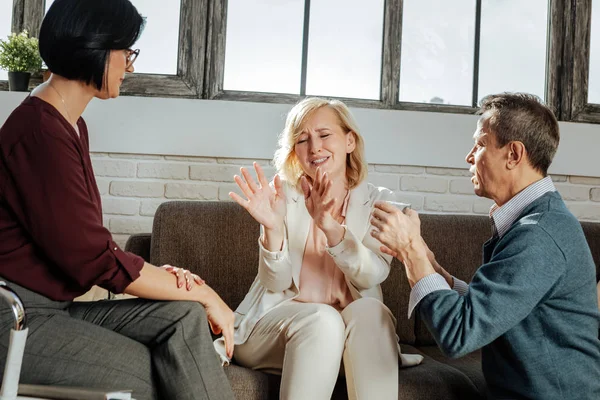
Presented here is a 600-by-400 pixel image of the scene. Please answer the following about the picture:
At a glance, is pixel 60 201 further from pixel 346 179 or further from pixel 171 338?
pixel 346 179

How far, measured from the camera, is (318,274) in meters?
2.05

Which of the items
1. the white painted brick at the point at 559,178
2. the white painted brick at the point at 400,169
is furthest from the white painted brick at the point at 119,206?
the white painted brick at the point at 559,178

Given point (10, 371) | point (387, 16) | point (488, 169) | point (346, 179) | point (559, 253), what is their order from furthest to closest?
point (387, 16)
point (346, 179)
point (488, 169)
point (559, 253)
point (10, 371)

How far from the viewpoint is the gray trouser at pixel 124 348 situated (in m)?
1.32

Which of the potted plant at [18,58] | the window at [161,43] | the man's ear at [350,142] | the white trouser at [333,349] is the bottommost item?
the white trouser at [333,349]

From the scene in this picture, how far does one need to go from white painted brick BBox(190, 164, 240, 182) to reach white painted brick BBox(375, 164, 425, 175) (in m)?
0.60

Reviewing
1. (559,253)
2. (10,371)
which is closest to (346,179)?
(559,253)

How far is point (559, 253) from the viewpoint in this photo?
1449mm

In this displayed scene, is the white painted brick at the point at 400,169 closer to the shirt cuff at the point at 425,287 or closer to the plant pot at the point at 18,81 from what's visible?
the shirt cuff at the point at 425,287

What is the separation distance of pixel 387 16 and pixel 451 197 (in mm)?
841

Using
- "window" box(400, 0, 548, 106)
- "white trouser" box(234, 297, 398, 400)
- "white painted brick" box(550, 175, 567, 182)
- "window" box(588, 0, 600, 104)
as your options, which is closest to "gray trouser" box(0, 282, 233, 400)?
"white trouser" box(234, 297, 398, 400)

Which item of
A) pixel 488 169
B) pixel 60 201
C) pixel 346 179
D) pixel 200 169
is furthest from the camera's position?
pixel 200 169

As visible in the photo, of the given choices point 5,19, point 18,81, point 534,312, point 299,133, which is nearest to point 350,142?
point 299,133

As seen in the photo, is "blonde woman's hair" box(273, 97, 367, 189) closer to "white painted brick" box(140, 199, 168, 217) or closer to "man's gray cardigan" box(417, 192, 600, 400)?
"white painted brick" box(140, 199, 168, 217)
